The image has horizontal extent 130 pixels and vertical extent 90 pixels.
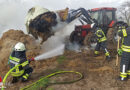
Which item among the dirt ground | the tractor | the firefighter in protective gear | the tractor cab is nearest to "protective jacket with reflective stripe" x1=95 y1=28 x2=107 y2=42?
the dirt ground

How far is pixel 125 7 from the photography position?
31.8 meters

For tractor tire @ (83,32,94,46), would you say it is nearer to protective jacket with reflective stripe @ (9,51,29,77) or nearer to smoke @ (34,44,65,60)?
smoke @ (34,44,65,60)

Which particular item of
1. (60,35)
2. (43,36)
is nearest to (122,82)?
(43,36)

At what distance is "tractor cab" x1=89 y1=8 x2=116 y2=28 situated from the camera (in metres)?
8.52

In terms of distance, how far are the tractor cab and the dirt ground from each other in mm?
1311

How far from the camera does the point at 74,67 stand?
5855 mm

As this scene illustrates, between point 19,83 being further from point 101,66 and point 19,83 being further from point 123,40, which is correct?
point 123,40

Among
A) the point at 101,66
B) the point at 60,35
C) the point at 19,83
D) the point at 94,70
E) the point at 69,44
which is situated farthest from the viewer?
the point at 69,44

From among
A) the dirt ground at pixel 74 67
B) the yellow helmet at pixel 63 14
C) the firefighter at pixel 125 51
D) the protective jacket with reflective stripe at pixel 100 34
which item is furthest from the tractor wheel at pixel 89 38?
the firefighter at pixel 125 51

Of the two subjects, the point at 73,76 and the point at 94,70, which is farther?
the point at 94,70

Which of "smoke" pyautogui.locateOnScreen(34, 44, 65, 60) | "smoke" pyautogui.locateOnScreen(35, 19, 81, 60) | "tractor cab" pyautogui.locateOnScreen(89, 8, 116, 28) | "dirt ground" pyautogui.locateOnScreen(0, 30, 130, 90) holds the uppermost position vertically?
"tractor cab" pyautogui.locateOnScreen(89, 8, 116, 28)

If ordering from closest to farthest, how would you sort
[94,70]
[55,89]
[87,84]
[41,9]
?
[55,89] → [87,84] → [94,70] → [41,9]

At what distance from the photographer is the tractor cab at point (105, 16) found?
28.0ft

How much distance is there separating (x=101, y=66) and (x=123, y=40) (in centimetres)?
175
